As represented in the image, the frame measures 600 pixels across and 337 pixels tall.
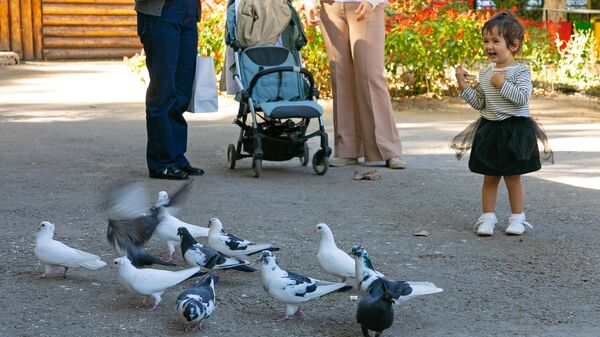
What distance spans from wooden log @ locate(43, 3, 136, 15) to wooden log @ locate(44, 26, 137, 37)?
0.33 m

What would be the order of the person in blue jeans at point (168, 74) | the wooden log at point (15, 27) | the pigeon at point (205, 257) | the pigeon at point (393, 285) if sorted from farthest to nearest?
the wooden log at point (15, 27)
the person in blue jeans at point (168, 74)
the pigeon at point (205, 257)
the pigeon at point (393, 285)

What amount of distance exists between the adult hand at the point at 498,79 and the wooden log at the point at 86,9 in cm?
1759

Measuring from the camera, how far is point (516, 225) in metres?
5.85

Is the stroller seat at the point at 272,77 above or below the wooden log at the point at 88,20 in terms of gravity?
above

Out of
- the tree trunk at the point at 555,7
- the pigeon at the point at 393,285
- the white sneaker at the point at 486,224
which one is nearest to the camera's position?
the pigeon at the point at 393,285

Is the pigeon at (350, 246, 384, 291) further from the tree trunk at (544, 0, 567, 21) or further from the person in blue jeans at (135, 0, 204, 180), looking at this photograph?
the tree trunk at (544, 0, 567, 21)

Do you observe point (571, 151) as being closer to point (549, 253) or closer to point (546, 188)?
point (546, 188)

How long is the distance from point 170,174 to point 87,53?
15356 millimetres

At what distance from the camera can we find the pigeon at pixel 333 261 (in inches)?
185

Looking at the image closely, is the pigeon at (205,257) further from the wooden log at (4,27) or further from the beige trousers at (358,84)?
the wooden log at (4,27)

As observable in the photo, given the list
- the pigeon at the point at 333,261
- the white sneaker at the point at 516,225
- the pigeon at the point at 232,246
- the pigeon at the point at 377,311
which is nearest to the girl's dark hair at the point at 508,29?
the white sneaker at the point at 516,225

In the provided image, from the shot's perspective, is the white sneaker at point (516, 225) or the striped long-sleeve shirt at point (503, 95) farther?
the white sneaker at point (516, 225)

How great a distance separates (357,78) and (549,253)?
10.1 ft

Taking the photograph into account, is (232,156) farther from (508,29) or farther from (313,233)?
(508,29)
